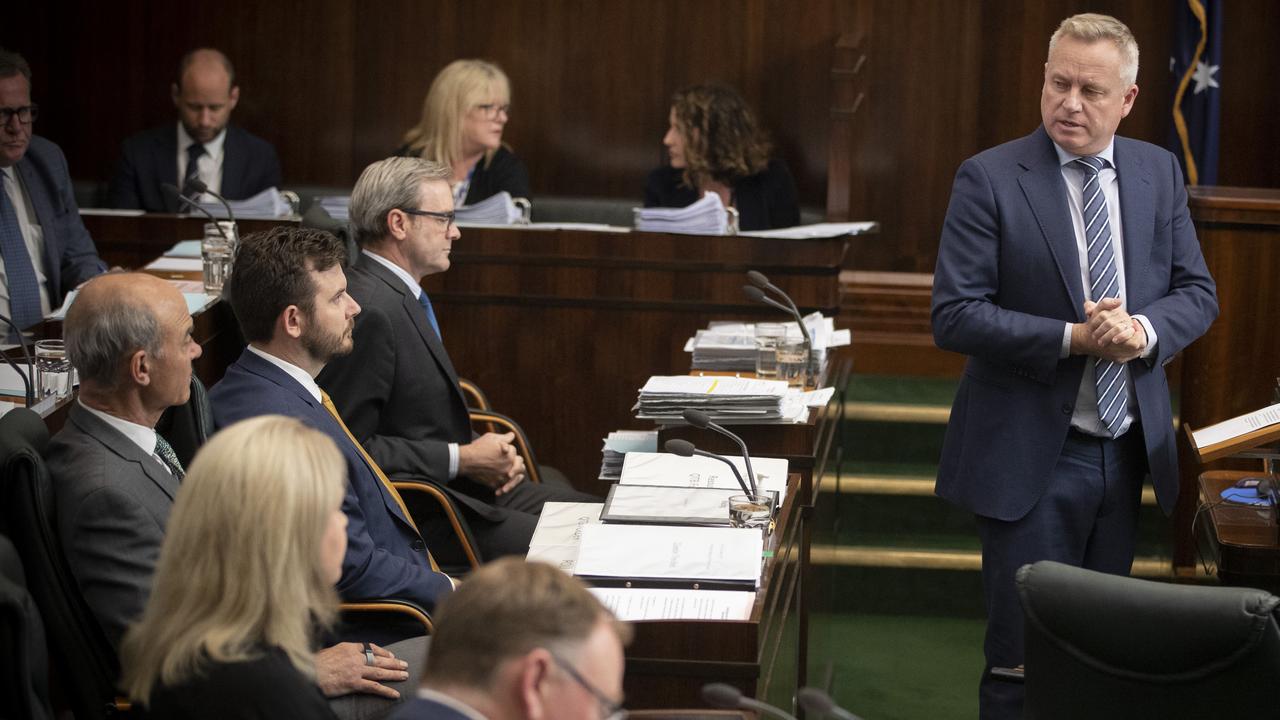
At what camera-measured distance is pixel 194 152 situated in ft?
20.5

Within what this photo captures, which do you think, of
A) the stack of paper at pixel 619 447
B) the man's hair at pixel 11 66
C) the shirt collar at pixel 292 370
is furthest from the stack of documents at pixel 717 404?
the man's hair at pixel 11 66

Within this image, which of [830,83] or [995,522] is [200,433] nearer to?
[995,522]

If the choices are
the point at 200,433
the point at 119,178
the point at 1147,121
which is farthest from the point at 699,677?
the point at 1147,121

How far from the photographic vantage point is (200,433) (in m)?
2.92

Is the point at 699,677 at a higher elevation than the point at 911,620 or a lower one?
higher

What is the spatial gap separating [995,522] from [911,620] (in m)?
1.80

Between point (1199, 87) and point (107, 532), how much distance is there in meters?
5.19

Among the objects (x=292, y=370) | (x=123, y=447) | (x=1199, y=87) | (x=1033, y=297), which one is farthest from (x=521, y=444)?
(x=1199, y=87)

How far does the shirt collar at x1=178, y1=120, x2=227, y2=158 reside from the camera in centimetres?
628

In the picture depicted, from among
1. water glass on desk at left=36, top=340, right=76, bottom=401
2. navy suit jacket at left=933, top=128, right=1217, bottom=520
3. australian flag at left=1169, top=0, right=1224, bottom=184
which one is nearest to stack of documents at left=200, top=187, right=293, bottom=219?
water glass on desk at left=36, top=340, right=76, bottom=401

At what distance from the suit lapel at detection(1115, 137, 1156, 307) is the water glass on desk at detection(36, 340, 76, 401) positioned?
2.23 m

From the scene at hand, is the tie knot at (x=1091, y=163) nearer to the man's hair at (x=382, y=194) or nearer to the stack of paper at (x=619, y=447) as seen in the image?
the stack of paper at (x=619, y=447)

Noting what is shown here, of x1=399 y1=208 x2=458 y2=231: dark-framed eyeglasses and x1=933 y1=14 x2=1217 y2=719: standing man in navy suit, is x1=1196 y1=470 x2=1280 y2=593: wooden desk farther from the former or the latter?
x1=399 y1=208 x2=458 y2=231: dark-framed eyeglasses

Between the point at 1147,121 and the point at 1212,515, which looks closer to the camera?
the point at 1212,515
